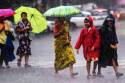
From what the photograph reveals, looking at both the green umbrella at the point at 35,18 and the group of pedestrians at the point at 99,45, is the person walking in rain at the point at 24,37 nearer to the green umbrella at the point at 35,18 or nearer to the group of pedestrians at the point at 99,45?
the green umbrella at the point at 35,18

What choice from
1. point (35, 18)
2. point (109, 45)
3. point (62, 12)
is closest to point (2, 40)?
point (35, 18)

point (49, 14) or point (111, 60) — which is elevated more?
point (49, 14)

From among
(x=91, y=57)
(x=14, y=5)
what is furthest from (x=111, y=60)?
(x=14, y=5)

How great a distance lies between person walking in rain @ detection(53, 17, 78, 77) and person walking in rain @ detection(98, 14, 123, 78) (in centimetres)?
83

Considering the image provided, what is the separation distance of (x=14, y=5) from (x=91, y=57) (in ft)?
94.4

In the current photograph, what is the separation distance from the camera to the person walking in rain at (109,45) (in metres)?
15.2

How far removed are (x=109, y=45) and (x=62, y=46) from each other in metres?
1.36

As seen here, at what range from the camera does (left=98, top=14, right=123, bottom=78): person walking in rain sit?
49.8 ft

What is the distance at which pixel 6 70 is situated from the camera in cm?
1708

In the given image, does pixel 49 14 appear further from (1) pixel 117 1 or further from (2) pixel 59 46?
(1) pixel 117 1

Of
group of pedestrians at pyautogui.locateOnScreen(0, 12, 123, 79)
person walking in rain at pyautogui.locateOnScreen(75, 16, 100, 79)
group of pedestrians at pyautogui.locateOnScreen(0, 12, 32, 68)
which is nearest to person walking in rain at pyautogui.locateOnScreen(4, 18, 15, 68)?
group of pedestrians at pyautogui.locateOnScreen(0, 12, 32, 68)

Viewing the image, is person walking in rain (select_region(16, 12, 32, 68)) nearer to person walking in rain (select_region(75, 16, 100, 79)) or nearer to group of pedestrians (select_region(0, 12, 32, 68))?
group of pedestrians (select_region(0, 12, 32, 68))

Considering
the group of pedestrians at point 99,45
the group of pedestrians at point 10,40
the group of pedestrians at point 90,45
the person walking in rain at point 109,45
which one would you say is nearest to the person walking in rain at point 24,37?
the group of pedestrians at point 10,40

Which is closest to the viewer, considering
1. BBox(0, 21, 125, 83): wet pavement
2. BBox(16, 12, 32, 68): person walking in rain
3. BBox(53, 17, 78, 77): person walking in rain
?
BBox(0, 21, 125, 83): wet pavement
